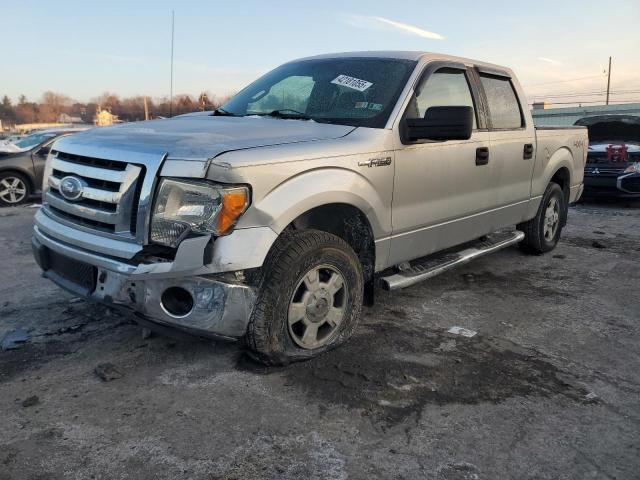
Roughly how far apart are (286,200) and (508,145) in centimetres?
278

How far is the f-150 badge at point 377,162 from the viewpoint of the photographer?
11.0 feet

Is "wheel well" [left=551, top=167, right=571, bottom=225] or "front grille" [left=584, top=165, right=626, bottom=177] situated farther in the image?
"front grille" [left=584, top=165, right=626, bottom=177]

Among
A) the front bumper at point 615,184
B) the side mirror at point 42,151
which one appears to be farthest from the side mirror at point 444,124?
the side mirror at point 42,151

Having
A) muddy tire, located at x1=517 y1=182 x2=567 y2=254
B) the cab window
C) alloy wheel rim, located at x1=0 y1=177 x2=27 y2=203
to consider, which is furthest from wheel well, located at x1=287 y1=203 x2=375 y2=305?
alloy wheel rim, located at x1=0 y1=177 x2=27 y2=203

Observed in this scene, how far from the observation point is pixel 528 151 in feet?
17.2

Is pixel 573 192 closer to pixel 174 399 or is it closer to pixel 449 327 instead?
pixel 449 327

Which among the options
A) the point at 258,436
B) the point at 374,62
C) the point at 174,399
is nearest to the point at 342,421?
the point at 258,436

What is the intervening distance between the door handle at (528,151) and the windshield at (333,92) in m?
1.79

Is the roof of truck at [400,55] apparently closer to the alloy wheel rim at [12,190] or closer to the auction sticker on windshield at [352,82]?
the auction sticker on windshield at [352,82]

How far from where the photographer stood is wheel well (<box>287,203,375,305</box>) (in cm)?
331

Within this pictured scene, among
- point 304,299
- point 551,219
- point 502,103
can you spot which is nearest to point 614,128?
point 551,219

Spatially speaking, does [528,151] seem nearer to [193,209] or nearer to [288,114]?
[288,114]

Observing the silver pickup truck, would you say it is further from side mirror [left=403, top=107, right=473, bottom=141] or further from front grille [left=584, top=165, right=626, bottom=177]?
front grille [left=584, top=165, right=626, bottom=177]

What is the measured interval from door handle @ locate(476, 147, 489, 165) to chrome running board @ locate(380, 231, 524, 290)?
761 mm
